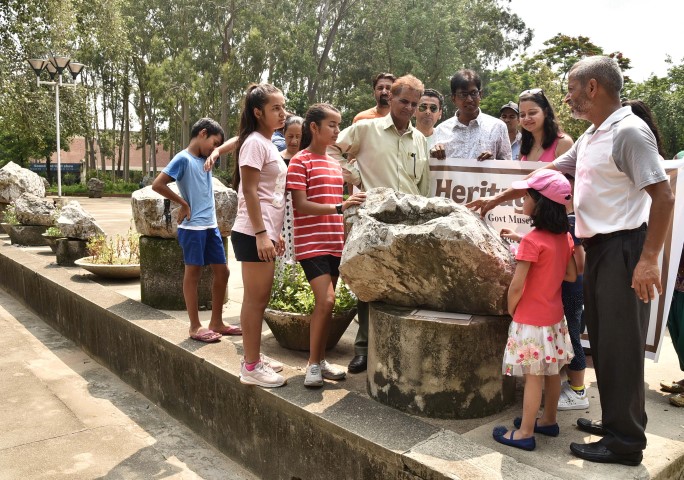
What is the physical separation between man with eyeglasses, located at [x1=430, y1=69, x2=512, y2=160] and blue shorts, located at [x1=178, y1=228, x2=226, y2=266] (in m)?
1.83

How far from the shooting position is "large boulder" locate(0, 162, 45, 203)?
503 inches

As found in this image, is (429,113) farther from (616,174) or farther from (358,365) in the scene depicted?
(616,174)

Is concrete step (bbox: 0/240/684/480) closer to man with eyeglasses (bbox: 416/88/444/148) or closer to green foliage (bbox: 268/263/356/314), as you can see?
green foliage (bbox: 268/263/356/314)

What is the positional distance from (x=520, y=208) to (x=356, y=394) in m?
1.69

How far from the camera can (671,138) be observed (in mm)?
27656

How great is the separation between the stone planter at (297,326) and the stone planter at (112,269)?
3129 mm

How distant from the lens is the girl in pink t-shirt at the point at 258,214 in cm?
344

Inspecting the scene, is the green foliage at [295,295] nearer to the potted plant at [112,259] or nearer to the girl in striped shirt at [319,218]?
the girl in striped shirt at [319,218]

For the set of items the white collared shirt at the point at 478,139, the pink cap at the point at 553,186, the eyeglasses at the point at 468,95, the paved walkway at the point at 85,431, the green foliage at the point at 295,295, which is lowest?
the paved walkway at the point at 85,431

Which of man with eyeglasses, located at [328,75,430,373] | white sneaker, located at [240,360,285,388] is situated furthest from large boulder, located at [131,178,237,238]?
white sneaker, located at [240,360,285,388]

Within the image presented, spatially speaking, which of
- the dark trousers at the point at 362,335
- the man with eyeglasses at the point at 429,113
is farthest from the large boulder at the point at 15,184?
the dark trousers at the point at 362,335

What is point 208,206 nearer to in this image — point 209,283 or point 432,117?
point 209,283

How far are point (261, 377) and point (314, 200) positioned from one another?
1.06 m

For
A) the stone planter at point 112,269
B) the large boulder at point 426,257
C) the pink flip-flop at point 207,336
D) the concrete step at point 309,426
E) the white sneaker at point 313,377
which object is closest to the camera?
the concrete step at point 309,426
